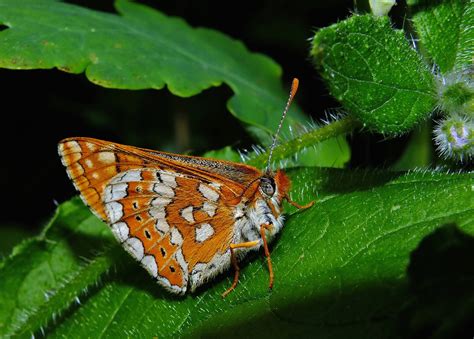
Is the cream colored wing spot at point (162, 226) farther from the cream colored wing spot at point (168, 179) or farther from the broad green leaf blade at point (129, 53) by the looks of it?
the broad green leaf blade at point (129, 53)

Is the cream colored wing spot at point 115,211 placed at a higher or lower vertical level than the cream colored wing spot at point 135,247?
higher

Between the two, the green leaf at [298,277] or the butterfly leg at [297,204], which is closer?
the green leaf at [298,277]

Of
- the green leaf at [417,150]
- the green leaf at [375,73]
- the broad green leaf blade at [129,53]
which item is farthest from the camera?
the green leaf at [417,150]

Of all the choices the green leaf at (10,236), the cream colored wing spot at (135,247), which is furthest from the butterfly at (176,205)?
the green leaf at (10,236)

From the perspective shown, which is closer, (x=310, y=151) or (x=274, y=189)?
(x=274, y=189)

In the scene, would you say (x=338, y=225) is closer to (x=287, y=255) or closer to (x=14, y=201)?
(x=287, y=255)

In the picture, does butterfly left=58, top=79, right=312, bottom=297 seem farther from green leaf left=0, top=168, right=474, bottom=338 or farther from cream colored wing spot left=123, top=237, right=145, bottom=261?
green leaf left=0, top=168, right=474, bottom=338

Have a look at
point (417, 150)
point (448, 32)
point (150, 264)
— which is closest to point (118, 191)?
point (150, 264)

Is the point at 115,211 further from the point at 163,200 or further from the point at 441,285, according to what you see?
the point at 441,285
